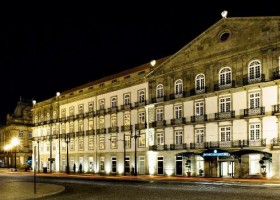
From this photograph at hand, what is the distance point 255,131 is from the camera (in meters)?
42.1

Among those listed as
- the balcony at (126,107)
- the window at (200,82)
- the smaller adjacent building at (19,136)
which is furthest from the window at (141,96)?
the smaller adjacent building at (19,136)

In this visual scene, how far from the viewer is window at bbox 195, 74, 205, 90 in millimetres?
48875

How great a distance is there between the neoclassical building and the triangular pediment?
0.36 feet

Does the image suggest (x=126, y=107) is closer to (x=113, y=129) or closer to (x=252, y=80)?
(x=113, y=129)

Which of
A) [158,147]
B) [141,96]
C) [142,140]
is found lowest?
[158,147]

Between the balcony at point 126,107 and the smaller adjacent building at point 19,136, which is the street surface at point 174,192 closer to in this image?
the balcony at point 126,107

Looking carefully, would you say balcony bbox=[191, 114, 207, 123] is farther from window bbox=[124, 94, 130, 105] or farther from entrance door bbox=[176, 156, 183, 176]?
window bbox=[124, 94, 130, 105]

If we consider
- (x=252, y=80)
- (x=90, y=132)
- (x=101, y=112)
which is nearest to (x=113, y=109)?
(x=101, y=112)

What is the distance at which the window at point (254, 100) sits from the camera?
42213 millimetres

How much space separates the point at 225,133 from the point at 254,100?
5.23 metres

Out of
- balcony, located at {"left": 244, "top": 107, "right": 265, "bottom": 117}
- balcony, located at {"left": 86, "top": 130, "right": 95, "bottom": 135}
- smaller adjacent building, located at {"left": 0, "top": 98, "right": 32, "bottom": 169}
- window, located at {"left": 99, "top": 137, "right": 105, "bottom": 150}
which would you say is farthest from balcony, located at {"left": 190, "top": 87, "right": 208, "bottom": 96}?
smaller adjacent building, located at {"left": 0, "top": 98, "right": 32, "bottom": 169}

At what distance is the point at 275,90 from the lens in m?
40.6

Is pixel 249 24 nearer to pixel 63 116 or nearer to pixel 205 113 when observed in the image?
pixel 205 113

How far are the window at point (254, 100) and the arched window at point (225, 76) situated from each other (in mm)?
3674
